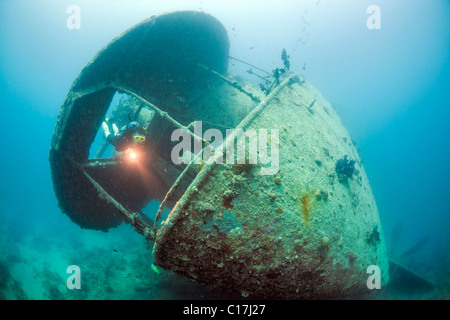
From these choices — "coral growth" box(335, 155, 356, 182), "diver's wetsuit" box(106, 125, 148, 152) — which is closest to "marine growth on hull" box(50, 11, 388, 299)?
"coral growth" box(335, 155, 356, 182)

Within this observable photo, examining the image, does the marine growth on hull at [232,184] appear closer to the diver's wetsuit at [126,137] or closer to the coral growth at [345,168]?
the coral growth at [345,168]

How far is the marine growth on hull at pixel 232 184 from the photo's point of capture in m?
2.07

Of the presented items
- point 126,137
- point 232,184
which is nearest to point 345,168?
point 232,184

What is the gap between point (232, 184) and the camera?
6.94ft

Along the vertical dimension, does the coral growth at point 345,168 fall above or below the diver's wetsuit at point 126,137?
below

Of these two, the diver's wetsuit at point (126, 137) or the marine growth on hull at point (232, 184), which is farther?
the diver's wetsuit at point (126, 137)

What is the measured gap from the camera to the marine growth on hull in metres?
2.07

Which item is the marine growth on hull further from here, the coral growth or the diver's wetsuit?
the diver's wetsuit

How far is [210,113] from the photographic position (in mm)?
5641

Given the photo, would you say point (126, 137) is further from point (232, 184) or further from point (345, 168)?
point (345, 168)

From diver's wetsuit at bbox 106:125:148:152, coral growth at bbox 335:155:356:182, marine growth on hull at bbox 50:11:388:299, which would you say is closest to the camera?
marine growth on hull at bbox 50:11:388:299

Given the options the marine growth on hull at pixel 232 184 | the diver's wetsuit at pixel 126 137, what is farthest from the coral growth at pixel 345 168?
the diver's wetsuit at pixel 126 137

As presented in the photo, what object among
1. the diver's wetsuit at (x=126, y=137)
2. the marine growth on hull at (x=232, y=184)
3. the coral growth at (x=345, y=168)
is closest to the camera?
the marine growth on hull at (x=232, y=184)

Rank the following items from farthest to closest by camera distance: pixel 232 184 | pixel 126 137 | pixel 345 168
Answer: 1. pixel 126 137
2. pixel 345 168
3. pixel 232 184
